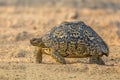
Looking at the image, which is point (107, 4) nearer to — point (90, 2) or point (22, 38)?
point (90, 2)

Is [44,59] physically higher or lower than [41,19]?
lower

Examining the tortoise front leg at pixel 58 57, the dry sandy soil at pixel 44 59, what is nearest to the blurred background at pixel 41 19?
the dry sandy soil at pixel 44 59

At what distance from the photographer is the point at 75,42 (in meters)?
11.4

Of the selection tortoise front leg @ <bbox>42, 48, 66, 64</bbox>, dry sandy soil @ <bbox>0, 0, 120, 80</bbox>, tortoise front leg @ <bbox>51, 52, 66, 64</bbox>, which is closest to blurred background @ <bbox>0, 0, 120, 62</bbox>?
dry sandy soil @ <bbox>0, 0, 120, 80</bbox>

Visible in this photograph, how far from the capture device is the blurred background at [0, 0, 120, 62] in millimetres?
14578

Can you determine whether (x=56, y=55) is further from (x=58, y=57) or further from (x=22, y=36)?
(x=22, y=36)

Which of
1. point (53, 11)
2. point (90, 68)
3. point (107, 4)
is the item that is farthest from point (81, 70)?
point (107, 4)

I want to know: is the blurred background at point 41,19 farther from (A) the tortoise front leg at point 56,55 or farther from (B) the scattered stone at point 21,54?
(A) the tortoise front leg at point 56,55

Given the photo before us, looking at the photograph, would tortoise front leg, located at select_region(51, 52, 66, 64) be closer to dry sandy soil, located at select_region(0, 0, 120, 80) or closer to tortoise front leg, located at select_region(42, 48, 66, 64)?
tortoise front leg, located at select_region(42, 48, 66, 64)

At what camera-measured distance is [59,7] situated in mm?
29391

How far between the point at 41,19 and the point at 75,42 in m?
11.6

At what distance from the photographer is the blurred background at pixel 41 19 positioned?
47.8 feet


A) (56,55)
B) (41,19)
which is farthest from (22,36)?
(41,19)

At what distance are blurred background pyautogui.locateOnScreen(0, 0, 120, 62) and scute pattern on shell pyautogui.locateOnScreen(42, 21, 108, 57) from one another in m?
0.99
